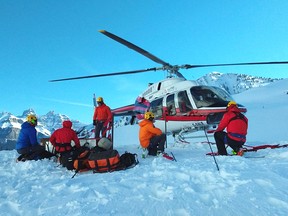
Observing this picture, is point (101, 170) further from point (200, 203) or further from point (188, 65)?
point (188, 65)

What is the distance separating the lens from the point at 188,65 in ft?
38.4

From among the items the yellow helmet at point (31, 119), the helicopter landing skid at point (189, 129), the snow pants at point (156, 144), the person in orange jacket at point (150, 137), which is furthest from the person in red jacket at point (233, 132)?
the yellow helmet at point (31, 119)

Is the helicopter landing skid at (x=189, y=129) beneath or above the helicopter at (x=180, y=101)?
beneath

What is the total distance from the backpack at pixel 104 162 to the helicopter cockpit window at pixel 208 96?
5105 mm

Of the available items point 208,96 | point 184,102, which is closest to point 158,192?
point 208,96

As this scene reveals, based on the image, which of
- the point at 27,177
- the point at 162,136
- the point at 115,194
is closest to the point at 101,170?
the point at 27,177

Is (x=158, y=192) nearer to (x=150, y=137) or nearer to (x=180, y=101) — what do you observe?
(x=150, y=137)

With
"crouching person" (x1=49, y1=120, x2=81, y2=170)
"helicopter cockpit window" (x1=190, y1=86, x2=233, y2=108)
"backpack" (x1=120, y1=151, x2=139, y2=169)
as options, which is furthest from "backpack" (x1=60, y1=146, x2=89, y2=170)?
"helicopter cockpit window" (x1=190, y1=86, x2=233, y2=108)

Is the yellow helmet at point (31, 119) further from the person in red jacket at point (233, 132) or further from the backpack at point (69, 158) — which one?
the person in red jacket at point (233, 132)

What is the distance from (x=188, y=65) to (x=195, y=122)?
2786mm

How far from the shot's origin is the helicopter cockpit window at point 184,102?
10.4 meters

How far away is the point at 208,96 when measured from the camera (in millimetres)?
10109

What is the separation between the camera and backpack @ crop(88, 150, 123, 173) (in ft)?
19.0

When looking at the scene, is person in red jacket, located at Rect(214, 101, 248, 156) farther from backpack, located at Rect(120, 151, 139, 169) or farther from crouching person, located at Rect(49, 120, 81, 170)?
crouching person, located at Rect(49, 120, 81, 170)
